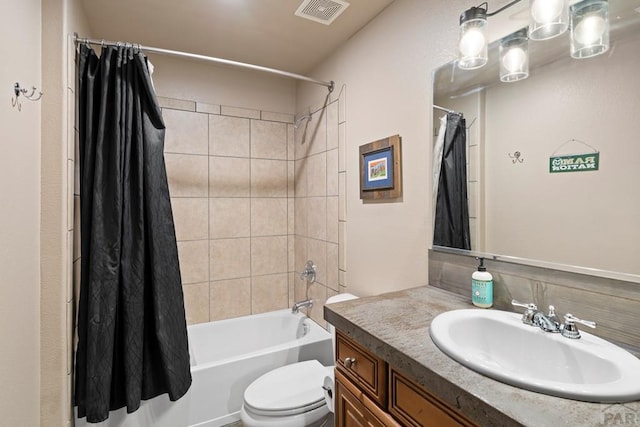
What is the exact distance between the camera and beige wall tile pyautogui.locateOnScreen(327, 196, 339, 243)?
2223 millimetres

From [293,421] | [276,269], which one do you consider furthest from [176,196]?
[293,421]

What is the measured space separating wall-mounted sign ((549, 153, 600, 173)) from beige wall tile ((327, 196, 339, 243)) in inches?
53.2

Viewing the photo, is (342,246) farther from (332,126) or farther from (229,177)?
(229,177)

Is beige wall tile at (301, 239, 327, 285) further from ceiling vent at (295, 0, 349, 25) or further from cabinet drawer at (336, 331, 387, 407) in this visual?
ceiling vent at (295, 0, 349, 25)

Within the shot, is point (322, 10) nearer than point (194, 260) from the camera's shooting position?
Yes

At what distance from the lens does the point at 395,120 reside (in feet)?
5.49

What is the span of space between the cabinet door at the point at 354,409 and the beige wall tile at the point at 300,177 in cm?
173

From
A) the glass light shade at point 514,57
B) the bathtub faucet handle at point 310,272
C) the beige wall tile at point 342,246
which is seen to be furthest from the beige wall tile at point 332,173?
the glass light shade at point 514,57

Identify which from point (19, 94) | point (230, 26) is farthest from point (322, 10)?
point (19, 94)

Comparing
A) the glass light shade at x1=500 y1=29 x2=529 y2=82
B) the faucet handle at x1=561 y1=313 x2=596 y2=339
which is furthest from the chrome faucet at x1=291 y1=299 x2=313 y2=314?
the glass light shade at x1=500 y1=29 x2=529 y2=82

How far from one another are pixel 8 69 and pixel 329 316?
1336 mm

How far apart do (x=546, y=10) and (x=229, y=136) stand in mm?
2147

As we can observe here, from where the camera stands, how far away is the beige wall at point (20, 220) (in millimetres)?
987

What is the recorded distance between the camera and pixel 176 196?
242cm
